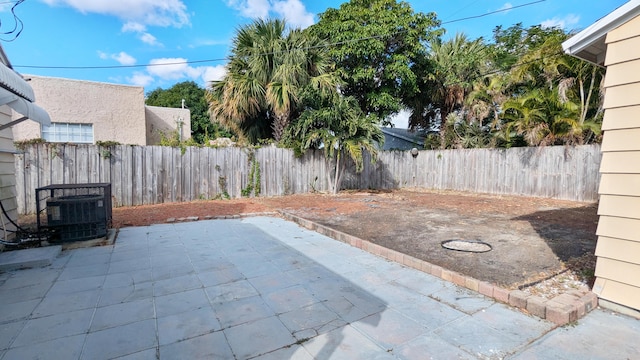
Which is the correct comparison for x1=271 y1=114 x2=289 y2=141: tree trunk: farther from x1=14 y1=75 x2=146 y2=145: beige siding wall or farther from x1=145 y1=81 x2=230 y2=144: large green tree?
x1=145 y1=81 x2=230 y2=144: large green tree

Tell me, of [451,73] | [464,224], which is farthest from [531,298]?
[451,73]

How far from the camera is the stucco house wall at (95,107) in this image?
1034cm

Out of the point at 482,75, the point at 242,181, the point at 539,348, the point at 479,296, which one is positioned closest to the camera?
the point at 539,348

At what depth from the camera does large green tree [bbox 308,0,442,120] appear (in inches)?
419

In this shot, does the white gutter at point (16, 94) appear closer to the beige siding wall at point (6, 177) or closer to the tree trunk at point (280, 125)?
the beige siding wall at point (6, 177)

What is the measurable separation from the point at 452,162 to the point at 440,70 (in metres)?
4.00

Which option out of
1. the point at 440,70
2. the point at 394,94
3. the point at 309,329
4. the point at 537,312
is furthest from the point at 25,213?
the point at 440,70

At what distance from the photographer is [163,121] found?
1449cm

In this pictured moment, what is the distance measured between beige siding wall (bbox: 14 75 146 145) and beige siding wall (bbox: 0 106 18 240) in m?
7.59

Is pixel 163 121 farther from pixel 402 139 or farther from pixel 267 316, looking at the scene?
pixel 267 316

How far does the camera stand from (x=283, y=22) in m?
9.40

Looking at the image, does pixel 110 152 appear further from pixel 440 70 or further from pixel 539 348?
pixel 440 70

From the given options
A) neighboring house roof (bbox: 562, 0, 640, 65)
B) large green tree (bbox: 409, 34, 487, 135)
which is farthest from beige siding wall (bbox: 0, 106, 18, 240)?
large green tree (bbox: 409, 34, 487, 135)

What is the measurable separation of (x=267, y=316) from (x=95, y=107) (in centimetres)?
1290
